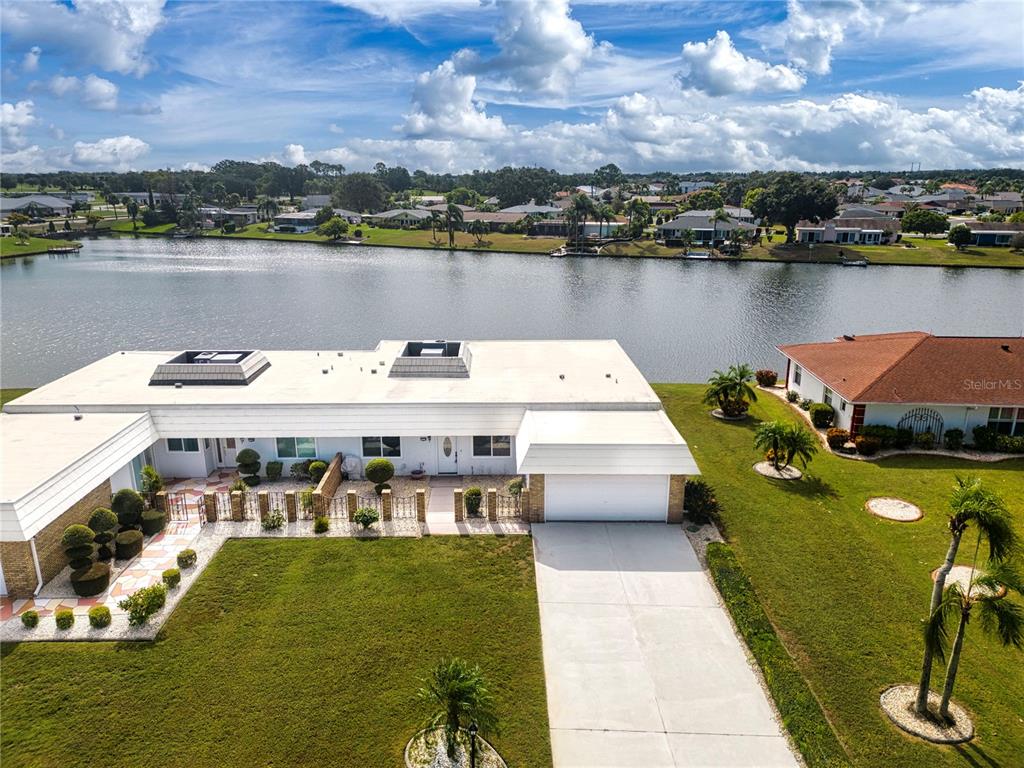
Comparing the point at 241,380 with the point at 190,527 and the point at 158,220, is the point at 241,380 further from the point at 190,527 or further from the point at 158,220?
the point at 158,220

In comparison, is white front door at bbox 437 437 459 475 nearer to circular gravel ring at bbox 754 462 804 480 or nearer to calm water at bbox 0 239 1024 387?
circular gravel ring at bbox 754 462 804 480

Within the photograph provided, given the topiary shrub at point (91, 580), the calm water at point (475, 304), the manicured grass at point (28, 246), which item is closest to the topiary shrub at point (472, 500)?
the topiary shrub at point (91, 580)

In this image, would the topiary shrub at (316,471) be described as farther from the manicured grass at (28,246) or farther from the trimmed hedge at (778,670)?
the manicured grass at (28,246)

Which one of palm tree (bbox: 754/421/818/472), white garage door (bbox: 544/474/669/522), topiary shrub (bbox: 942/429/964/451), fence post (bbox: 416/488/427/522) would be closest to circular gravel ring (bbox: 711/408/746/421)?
palm tree (bbox: 754/421/818/472)

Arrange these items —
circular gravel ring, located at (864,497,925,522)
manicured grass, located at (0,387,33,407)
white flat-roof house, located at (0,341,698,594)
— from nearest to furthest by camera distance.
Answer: white flat-roof house, located at (0,341,698,594) → circular gravel ring, located at (864,497,925,522) → manicured grass, located at (0,387,33,407)

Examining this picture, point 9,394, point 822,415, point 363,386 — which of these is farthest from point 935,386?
point 9,394

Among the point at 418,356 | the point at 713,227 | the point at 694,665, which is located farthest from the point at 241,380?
the point at 713,227

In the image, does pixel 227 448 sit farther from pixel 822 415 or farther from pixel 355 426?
pixel 822 415
